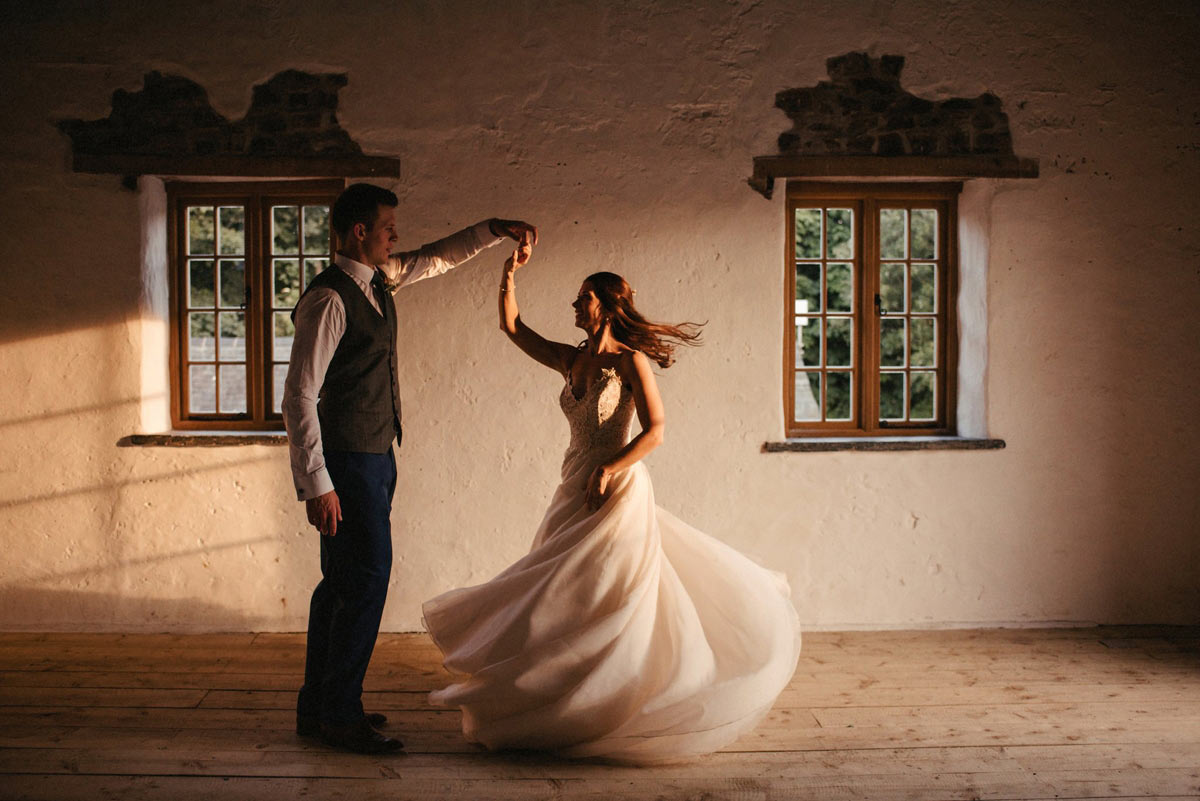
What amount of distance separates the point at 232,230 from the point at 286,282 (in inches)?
15.3

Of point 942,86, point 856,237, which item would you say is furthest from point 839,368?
point 942,86

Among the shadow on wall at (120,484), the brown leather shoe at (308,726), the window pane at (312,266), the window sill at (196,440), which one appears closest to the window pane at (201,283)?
the window pane at (312,266)

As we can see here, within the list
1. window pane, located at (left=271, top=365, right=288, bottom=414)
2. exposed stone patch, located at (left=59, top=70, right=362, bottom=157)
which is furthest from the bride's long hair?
window pane, located at (left=271, top=365, right=288, bottom=414)

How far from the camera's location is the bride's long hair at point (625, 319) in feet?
9.88

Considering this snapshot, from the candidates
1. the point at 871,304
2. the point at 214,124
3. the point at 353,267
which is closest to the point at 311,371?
the point at 353,267

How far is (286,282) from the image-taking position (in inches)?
→ 176

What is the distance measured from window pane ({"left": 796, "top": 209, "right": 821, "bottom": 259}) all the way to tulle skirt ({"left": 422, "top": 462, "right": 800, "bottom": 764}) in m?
2.08

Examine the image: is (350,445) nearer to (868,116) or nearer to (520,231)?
(520,231)

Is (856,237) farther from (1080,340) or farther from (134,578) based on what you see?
(134,578)

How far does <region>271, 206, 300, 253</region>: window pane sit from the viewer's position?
441 centimetres

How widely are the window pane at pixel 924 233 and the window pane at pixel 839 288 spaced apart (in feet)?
1.20

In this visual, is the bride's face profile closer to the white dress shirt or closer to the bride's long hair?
the bride's long hair

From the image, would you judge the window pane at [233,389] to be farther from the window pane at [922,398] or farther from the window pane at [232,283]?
the window pane at [922,398]

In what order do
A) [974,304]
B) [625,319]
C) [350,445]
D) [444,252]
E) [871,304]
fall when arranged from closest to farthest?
[350,445] → [625,319] → [444,252] → [974,304] → [871,304]
